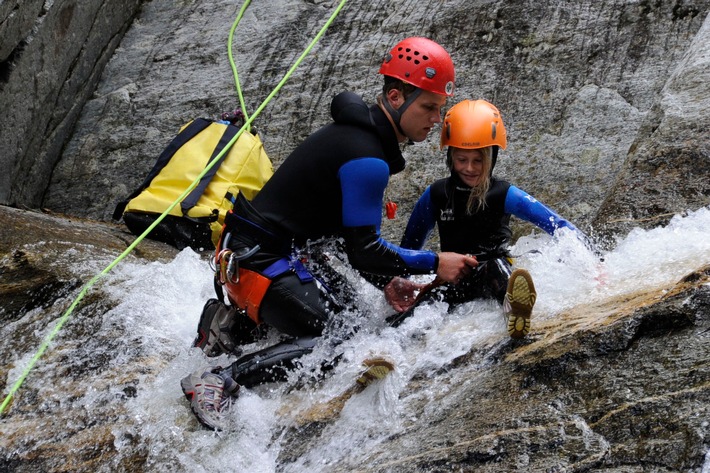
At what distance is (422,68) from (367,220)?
864 millimetres

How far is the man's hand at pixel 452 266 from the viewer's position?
425 centimetres

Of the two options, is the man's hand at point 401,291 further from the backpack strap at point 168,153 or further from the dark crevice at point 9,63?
the dark crevice at point 9,63

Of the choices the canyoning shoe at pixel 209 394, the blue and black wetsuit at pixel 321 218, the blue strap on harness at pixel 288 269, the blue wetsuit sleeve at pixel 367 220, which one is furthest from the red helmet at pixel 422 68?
the canyoning shoe at pixel 209 394

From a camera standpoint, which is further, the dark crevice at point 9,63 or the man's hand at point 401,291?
the dark crevice at point 9,63

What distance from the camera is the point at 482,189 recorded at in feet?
16.0

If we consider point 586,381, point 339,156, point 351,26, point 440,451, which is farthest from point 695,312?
point 351,26

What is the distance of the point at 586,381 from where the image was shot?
10.4ft

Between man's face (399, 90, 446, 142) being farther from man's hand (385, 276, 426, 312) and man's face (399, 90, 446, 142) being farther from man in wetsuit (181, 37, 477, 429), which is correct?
man's hand (385, 276, 426, 312)

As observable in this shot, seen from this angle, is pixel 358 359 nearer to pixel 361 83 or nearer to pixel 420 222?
pixel 420 222

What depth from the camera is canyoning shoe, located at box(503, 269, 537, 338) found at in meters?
3.47

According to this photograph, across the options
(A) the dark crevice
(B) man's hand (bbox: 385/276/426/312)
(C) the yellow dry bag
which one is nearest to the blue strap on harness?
(B) man's hand (bbox: 385/276/426/312)

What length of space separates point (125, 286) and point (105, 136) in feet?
11.7

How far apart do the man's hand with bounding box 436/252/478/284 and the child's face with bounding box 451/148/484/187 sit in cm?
81

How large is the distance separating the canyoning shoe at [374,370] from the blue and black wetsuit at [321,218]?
18.9 inches
